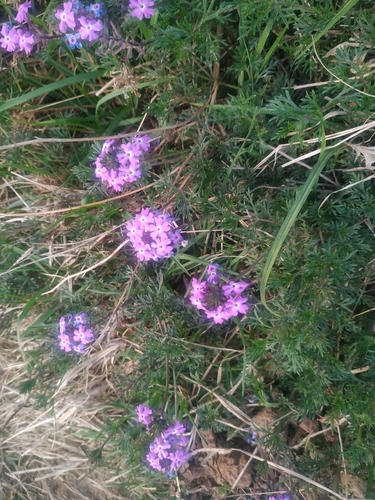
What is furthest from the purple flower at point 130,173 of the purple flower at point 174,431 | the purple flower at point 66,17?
the purple flower at point 174,431

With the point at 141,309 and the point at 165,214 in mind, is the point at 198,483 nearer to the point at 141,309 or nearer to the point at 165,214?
the point at 141,309

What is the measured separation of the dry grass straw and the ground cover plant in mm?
31

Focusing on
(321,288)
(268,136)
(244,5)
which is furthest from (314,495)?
(244,5)

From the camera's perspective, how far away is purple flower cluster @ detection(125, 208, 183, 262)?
2.44 m

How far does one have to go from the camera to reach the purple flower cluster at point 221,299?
99.3 inches

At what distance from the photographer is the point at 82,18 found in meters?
2.23

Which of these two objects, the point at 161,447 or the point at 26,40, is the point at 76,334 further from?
the point at 26,40

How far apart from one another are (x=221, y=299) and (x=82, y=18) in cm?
158

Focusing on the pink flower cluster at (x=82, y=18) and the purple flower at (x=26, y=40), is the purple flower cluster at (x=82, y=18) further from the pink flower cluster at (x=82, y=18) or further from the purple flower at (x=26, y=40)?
the purple flower at (x=26, y=40)

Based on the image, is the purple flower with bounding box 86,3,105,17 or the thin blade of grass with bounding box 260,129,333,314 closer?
the thin blade of grass with bounding box 260,129,333,314

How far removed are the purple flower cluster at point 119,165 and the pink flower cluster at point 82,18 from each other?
1.85 ft

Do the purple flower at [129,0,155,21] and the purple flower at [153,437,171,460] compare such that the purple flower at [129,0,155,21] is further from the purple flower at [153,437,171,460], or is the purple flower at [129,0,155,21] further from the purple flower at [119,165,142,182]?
the purple flower at [153,437,171,460]

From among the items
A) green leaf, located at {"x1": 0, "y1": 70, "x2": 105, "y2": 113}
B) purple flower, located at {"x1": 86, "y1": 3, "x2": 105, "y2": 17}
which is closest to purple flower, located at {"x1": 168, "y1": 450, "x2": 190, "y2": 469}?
green leaf, located at {"x1": 0, "y1": 70, "x2": 105, "y2": 113}

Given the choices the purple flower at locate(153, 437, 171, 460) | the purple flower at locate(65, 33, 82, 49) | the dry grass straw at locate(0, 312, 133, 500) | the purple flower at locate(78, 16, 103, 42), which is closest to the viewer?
the purple flower at locate(78, 16, 103, 42)
